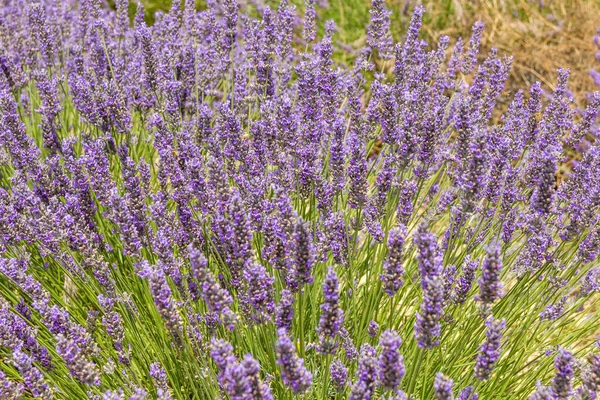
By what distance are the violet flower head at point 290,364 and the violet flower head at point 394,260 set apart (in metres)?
0.41

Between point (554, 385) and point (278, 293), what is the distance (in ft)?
3.88

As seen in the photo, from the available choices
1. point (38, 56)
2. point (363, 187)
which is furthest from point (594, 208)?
point (38, 56)

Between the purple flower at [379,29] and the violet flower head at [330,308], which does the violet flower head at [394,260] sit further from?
the purple flower at [379,29]

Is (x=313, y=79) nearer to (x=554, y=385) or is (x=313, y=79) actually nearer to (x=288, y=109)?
(x=288, y=109)

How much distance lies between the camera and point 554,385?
1567 millimetres

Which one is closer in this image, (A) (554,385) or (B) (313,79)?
(A) (554,385)

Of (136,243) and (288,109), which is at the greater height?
(288,109)

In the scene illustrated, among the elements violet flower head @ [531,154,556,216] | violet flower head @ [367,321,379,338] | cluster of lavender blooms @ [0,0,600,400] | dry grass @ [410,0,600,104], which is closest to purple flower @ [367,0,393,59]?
cluster of lavender blooms @ [0,0,600,400]

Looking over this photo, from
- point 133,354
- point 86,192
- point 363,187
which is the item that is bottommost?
point 133,354

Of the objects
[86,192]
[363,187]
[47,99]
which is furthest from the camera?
[47,99]

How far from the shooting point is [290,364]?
1.57 meters

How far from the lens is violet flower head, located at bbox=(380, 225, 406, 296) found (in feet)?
5.75

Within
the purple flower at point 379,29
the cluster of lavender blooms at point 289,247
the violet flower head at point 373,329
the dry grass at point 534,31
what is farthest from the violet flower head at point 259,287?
the dry grass at point 534,31

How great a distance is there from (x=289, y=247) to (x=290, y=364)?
0.44 meters
